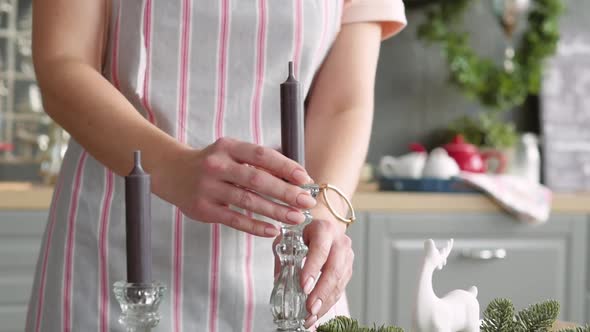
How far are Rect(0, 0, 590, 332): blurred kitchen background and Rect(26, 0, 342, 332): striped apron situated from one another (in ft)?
4.64

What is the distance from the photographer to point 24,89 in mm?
3096

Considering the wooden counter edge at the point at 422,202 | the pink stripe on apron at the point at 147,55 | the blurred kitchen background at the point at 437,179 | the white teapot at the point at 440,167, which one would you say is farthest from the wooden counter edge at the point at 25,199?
the pink stripe on apron at the point at 147,55

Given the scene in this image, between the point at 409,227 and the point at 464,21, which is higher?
the point at 464,21

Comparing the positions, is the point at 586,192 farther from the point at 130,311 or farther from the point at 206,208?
the point at 130,311

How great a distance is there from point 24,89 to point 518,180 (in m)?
1.66

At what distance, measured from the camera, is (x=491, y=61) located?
3297mm

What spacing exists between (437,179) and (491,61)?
73cm

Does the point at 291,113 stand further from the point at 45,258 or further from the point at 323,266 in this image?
the point at 45,258

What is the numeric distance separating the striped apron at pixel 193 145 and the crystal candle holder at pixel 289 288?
1.18 ft

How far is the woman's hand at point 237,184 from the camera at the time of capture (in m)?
0.76

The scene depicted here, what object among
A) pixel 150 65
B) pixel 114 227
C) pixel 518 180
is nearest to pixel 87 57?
pixel 150 65

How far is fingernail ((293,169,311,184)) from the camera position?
0.74 m

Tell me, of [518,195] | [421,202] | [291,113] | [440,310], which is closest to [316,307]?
[440,310]

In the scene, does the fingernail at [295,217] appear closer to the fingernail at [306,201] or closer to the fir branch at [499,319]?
the fingernail at [306,201]
